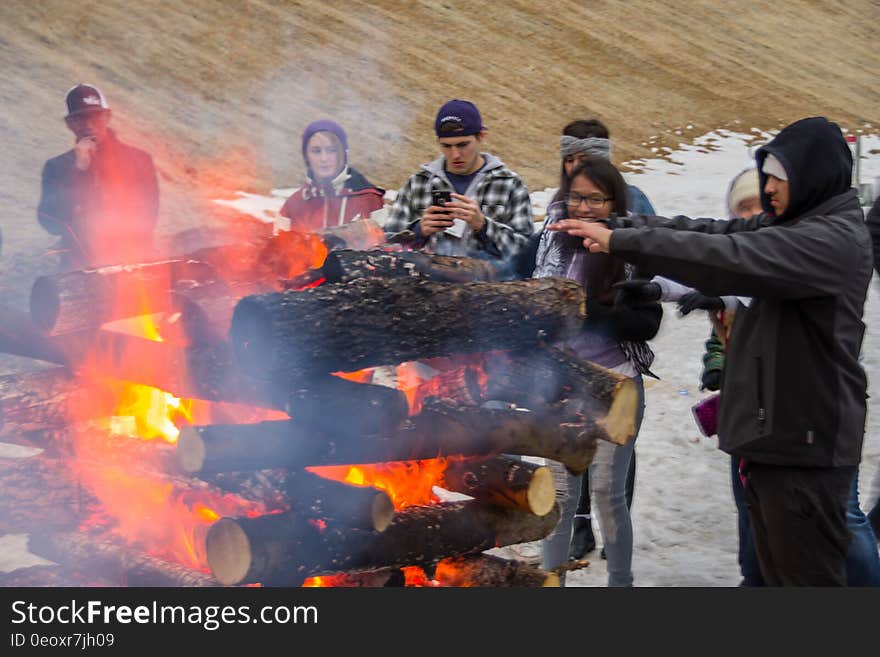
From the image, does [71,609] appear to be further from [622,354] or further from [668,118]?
[668,118]

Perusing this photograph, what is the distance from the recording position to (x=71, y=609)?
176 inches

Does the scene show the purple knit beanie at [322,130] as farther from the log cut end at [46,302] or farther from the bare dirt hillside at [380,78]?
the bare dirt hillside at [380,78]

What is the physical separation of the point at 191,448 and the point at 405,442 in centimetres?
82

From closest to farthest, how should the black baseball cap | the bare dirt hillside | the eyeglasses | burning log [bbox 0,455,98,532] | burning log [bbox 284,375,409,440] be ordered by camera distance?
burning log [bbox 284,375,409,440] → burning log [bbox 0,455,98,532] → the eyeglasses → the black baseball cap → the bare dirt hillside

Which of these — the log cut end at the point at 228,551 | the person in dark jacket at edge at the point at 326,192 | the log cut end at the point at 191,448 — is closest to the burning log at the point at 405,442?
the log cut end at the point at 191,448

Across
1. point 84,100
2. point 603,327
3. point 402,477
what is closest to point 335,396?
point 402,477

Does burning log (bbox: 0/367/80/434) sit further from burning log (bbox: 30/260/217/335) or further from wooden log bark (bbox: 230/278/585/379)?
wooden log bark (bbox: 230/278/585/379)

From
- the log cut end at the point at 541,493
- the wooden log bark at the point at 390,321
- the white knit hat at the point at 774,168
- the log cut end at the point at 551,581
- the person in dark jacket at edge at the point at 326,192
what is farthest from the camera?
the person in dark jacket at edge at the point at 326,192

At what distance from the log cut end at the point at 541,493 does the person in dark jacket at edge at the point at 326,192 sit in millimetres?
2351

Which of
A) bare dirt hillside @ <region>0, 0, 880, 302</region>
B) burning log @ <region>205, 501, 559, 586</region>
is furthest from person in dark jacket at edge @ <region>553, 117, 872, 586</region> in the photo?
bare dirt hillside @ <region>0, 0, 880, 302</region>

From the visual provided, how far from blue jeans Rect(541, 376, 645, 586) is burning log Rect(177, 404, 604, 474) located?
2.25ft

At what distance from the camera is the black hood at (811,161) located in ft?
14.1

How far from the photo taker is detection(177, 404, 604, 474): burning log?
4.24 meters

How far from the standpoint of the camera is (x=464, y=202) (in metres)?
5.47
